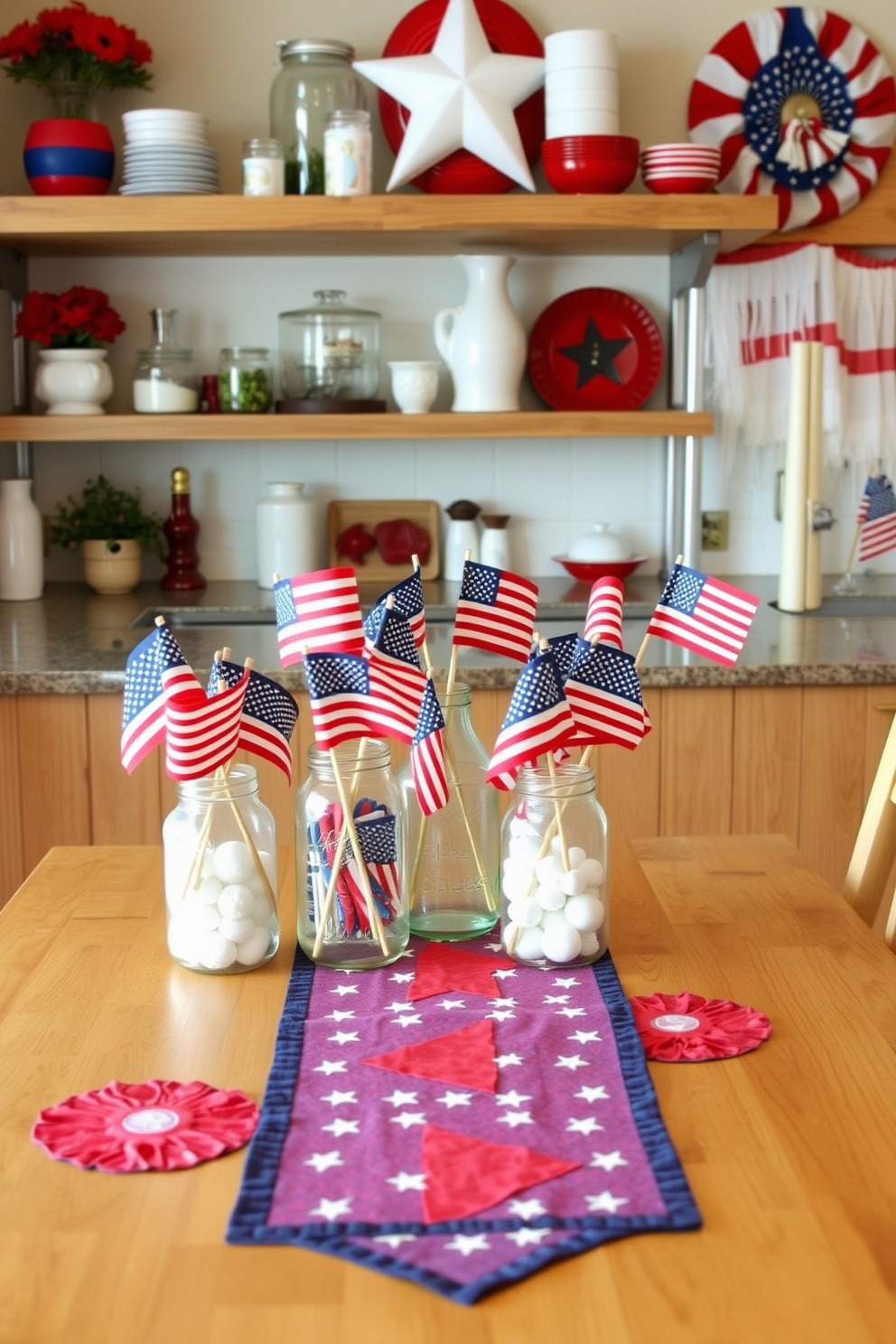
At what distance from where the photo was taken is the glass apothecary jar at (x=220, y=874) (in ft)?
4.03

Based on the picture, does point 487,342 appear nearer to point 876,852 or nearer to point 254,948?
point 876,852

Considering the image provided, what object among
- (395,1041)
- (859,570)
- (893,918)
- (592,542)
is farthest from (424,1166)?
(859,570)

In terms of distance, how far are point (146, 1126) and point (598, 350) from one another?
239 centimetres

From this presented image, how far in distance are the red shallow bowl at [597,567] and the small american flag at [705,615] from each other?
169cm

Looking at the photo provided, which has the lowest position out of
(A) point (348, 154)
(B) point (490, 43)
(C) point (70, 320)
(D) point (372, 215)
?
(C) point (70, 320)

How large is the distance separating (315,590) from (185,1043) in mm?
381

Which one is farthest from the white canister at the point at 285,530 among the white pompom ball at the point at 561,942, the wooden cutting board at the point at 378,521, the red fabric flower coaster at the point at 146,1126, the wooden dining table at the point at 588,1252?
the red fabric flower coaster at the point at 146,1126

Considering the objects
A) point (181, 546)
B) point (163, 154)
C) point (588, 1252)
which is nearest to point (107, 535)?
point (181, 546)

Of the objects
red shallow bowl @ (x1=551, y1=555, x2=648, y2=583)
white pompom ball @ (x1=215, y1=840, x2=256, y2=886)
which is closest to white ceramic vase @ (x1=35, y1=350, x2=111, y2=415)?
red shallow bowl @ (x1=551, y1=555, x2=648, y2=583)

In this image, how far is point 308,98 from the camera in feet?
9.34

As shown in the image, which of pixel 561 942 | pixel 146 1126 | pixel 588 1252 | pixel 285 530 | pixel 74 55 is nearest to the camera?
pixel 588 1252

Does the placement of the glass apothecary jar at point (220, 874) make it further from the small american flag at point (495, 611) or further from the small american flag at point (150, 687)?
the small american flag at point (495, 611)

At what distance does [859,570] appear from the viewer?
323 cm

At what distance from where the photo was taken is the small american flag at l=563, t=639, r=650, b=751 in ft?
4.10
